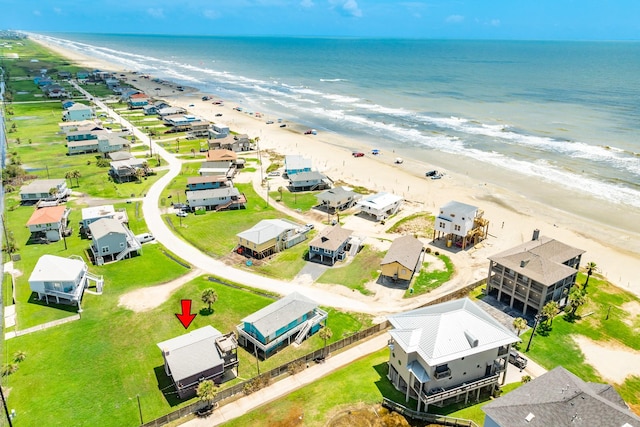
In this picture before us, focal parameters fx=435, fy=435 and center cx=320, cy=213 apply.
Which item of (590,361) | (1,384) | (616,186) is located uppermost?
(616,186)

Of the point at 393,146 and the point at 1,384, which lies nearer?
the point at 1,384

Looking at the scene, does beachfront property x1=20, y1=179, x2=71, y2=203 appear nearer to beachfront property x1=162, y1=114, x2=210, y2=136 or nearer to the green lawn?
the green lawn

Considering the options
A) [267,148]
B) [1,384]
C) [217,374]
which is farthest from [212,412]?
[267,148]

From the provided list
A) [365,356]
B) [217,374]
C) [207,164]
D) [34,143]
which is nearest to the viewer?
[217,374]

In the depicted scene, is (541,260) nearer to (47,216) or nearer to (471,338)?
(471,338)

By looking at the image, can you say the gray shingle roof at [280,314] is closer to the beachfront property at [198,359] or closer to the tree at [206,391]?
the beachfront property at [198,359]

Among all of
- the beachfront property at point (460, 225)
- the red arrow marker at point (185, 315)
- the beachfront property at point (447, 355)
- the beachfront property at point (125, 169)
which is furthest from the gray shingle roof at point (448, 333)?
the beachfront property at point (125, 169)

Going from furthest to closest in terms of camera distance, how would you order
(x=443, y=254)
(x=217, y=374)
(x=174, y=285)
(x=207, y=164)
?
(x=207, y=164) → (x=443, y=254) → (x=174, y=285) → (x=217, y=374)

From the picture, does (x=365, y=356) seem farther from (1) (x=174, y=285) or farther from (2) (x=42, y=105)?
(2) (x=42, y=105)
